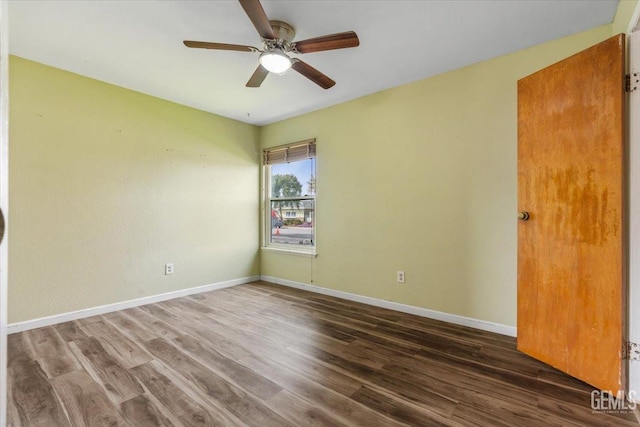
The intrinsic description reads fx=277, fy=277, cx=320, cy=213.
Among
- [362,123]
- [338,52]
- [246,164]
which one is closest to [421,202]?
[362,123]

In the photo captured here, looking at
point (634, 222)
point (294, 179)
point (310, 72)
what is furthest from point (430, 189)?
point (294, 179)

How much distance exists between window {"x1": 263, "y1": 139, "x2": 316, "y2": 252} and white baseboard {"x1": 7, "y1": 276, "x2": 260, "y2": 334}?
3.37 ft

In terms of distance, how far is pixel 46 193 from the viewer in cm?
264

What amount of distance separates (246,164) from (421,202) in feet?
8.95

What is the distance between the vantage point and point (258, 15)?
162 centimetres

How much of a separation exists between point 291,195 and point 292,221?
40cm

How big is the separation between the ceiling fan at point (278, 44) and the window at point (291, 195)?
1683mm

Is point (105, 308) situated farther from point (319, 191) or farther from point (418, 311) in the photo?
point (418, 311)

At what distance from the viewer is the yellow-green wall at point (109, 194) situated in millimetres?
2553

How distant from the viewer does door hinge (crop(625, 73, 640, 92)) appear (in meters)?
1.57

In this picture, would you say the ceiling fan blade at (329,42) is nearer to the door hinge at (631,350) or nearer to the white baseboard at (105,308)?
the door hinge at (631,350)

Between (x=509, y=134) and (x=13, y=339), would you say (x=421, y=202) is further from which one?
(x=13, y=339)

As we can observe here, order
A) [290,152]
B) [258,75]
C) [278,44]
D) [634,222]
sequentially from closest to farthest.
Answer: [634,222]
[278,44]
[258,75]
[290,152]

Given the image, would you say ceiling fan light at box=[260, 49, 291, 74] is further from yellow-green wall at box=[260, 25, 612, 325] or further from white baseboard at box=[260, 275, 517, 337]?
white baseboard at box=[260, 275, 517, 337]
